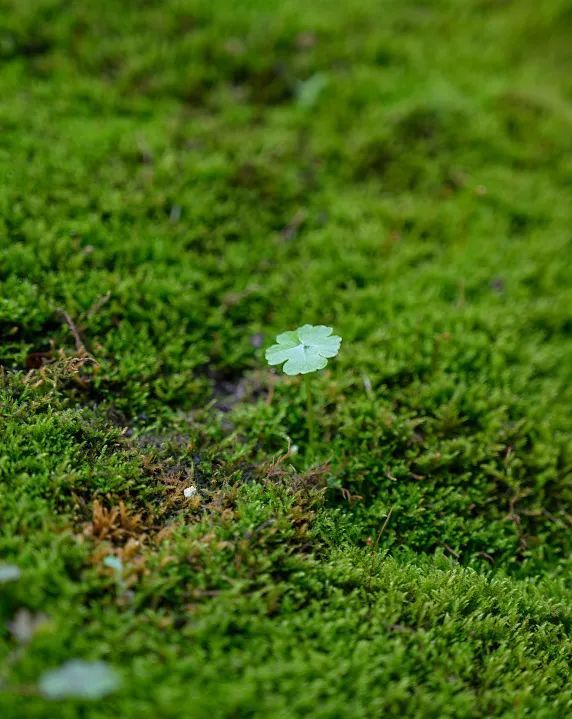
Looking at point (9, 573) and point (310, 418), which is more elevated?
point (9, 573)

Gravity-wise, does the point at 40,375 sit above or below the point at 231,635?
above

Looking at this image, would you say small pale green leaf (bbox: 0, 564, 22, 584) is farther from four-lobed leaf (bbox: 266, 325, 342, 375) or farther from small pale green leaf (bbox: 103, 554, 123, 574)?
four-lobed leaf (bbox: 266, 325, 342, 375)

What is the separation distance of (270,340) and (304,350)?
627 mm

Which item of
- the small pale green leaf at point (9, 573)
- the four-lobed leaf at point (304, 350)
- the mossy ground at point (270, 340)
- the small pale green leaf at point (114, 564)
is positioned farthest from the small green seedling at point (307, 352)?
the small pale green leaf at point (9, 573)

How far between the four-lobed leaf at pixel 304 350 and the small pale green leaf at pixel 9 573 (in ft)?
3.72

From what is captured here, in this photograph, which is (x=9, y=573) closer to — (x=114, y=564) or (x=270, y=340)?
(x=114, y=564)

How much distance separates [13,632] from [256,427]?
1.25 m

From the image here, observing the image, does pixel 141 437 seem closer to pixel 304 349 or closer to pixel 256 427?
pixel 256 427

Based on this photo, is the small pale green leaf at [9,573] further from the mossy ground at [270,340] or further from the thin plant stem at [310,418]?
the thin plant stem at [310,418]

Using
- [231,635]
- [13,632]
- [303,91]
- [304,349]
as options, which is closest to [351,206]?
[303,91]

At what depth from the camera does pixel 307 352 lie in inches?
95.6

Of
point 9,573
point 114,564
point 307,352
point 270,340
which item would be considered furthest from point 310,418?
point 9,573

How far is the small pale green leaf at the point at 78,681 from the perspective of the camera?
1588 mm

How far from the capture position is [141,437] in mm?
2496
